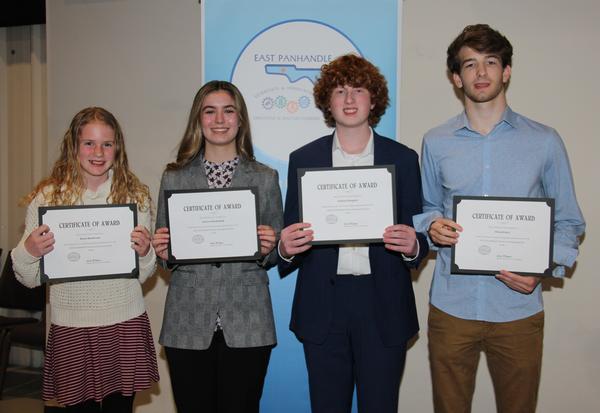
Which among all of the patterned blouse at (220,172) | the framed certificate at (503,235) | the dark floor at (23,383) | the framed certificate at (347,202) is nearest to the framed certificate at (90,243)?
the patterned blouse at (220,172)

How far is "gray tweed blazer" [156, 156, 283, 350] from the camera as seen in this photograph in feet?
8.25

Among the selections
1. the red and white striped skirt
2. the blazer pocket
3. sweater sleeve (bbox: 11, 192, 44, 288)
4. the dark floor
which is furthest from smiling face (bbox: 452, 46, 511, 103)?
the dark floor

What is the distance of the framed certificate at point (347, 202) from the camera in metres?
2.42

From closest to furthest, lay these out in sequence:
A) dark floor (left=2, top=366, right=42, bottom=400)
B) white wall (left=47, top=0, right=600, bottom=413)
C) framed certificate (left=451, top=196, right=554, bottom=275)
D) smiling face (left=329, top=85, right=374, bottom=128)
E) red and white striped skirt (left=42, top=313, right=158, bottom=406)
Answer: framed certificate (left=451, top=196, right=554, bottom=275), red and white striped skirt (left=42, top=313, right=158, bottom=406), smiling face (left=329, top=85, right=374, bottom=128), white wall (left=47, top=0, right=600, bottom=413), dark floor (left=2, top=366, right=42, bottom=400)

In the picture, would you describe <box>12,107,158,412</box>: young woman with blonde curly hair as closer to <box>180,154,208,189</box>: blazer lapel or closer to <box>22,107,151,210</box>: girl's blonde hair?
<box>22,107,151,210</box>: girl's blonde hair

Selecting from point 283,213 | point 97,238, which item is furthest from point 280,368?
point 97,238

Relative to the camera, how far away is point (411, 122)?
3676 millimetres

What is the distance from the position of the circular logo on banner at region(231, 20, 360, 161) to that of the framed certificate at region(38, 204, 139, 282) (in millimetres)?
1129

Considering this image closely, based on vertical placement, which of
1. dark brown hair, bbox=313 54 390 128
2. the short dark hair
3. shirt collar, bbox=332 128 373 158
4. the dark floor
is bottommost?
the dark floor

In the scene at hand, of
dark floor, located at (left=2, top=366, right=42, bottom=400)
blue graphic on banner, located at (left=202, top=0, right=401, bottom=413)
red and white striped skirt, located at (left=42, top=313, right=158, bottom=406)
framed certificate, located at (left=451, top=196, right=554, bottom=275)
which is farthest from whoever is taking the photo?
dark floor, located at (left=2, top=366, right=42, bottom=400)

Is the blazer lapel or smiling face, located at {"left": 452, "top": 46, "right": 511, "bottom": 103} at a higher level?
smiling face, located at {"left": 452, "top": 46, "right": 511, "bottom": 103}

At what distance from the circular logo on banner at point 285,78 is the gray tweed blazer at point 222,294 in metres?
0.71

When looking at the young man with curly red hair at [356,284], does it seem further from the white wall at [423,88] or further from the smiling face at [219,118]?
the white wall at [423,88]

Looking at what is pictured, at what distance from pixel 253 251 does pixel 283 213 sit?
36 cm
